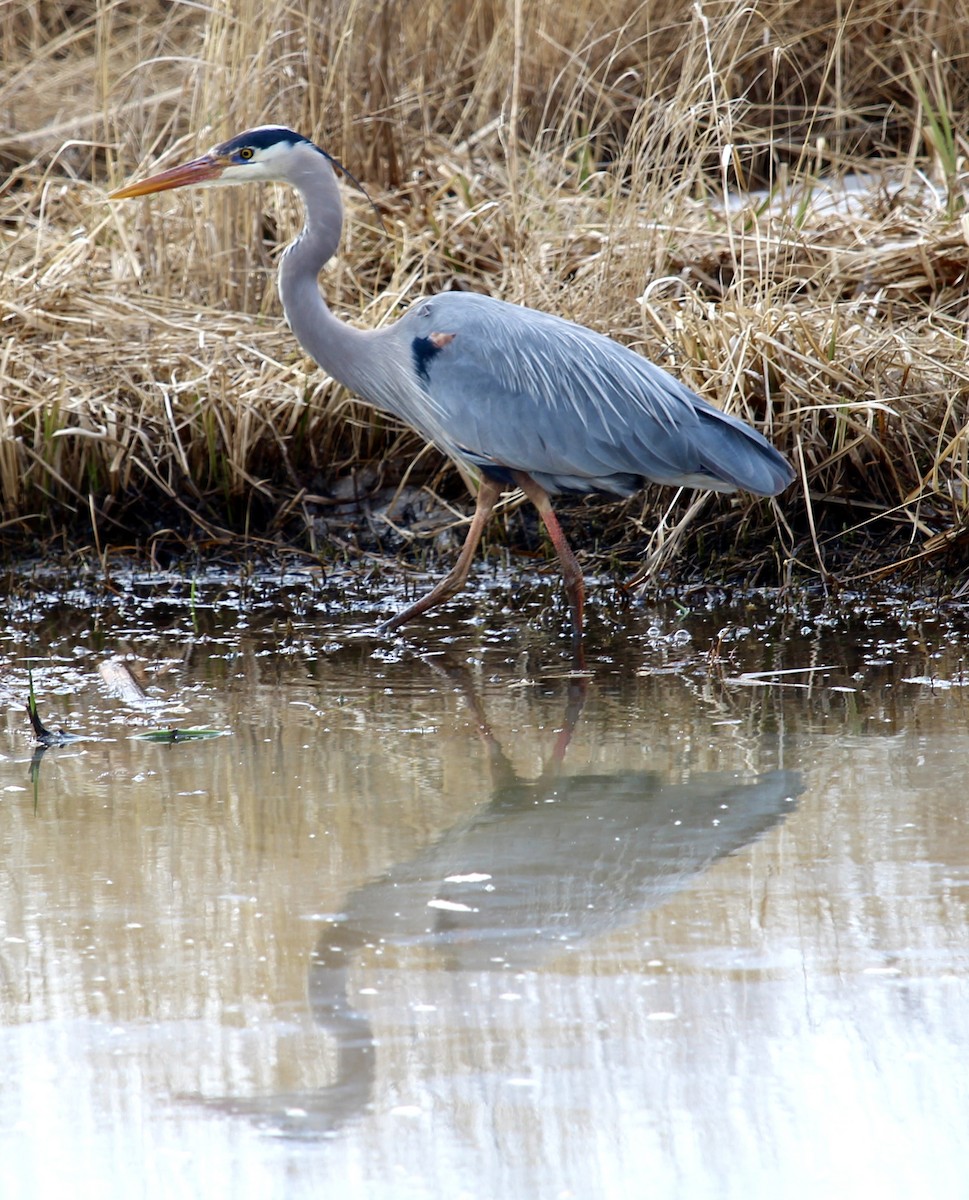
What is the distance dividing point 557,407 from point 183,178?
1.44 m

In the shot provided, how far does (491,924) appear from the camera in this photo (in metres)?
2.78

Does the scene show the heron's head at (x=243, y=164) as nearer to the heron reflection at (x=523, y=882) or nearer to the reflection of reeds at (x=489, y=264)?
the reflection of reeds at (x=489, y=264)

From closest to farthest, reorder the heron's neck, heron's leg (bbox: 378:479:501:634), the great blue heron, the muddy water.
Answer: the muddy water
the great blue heron
heron's leg (bbox: 378:479:501:634)
the heron's neck

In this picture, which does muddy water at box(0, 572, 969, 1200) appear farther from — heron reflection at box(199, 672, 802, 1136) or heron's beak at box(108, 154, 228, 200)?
heron's beak at box(108, 154, 228, 200)

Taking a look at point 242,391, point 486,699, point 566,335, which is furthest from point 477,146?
point 486,699

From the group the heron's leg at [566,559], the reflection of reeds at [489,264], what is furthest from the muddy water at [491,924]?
the reflection of reeds at [489,264]

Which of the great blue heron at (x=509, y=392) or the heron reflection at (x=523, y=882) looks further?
the great blue heron at (x=509, y=392)

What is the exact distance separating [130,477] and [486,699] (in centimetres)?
212

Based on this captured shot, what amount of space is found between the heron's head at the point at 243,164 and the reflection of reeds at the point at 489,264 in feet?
2.65

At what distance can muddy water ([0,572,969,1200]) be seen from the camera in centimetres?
215

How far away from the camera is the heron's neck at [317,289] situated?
16.4 feet

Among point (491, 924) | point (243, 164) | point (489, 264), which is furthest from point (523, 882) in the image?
point (489, 264)

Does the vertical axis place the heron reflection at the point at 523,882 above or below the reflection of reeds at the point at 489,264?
below

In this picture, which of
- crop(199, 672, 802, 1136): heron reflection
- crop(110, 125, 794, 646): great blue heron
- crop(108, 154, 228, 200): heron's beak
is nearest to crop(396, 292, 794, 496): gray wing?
crop(110, 125, 794, 646): great blue heron
